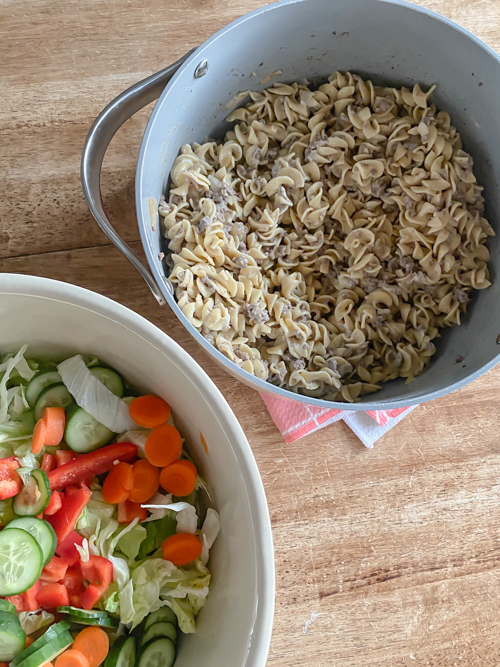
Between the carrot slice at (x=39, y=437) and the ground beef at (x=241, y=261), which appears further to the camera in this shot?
the ground beef at (x=241, y=261)

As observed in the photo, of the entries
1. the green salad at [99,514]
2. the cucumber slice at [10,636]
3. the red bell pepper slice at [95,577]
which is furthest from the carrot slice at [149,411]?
the cucumber slice at [10,636]

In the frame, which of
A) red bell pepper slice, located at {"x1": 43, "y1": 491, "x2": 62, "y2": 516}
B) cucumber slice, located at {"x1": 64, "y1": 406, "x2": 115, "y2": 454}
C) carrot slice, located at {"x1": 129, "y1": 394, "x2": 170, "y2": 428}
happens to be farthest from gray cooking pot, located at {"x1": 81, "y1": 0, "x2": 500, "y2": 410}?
red bell pepper slice, located at {"x1": 43, "y1": 491, "x2": 62, "y2": 516}

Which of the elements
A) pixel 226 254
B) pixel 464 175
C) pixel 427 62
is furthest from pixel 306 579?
pixel 427 62

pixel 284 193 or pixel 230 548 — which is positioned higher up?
pixel 284 193

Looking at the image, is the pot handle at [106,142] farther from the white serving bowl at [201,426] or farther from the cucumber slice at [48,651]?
the cucumber slice at [48,651]

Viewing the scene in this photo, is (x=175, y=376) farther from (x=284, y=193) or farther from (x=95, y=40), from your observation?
(x=95, y=40)

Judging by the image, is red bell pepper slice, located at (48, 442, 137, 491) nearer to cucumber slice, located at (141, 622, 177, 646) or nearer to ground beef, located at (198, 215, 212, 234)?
cucumber slice, located at (141, 622, 177, 646)

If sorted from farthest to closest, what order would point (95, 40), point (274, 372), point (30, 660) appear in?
point (95, 40), point (274, 372), point (30, 660)
